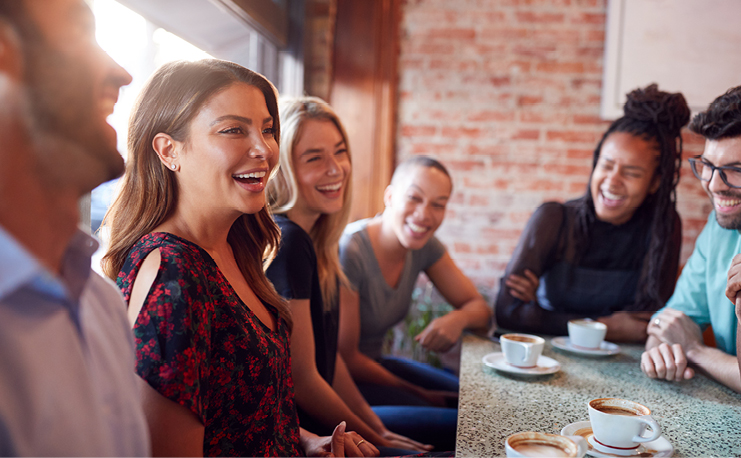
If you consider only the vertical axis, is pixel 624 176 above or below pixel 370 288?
above

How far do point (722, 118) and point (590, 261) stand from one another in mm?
693

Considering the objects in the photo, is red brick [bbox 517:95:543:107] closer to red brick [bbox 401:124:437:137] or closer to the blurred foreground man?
red brick [bbox 401:124:437:137]

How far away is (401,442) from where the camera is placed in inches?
51.5

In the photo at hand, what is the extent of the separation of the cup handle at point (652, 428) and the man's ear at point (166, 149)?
84 cm

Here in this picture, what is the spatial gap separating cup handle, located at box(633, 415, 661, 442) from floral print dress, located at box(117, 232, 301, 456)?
1.89 feet

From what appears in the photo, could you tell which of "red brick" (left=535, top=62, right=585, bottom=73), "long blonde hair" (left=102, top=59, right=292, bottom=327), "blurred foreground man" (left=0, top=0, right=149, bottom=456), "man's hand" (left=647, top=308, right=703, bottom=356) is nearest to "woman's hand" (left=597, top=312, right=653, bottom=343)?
"man's hand" (left=647, top=308, right=703, bottom=356)

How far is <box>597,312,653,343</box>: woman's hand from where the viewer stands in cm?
149

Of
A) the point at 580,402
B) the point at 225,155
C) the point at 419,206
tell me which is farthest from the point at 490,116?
the point at 225,155

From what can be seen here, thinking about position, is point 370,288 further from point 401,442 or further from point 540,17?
point 540,17

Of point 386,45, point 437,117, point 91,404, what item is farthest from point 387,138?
point 91,404

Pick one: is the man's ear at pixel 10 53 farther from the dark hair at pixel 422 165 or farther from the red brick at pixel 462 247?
the red brick at pixel 462 247

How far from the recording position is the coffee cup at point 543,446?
0.67 meters

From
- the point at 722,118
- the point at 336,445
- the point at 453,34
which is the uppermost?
the point at 453,34

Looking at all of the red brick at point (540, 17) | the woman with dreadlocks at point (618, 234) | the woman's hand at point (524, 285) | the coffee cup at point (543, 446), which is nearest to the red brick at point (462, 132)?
the red brick at point (540, 17)
